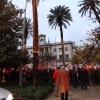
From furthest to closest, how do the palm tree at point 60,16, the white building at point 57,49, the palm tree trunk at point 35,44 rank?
the white building at point 57,49, the palm tree at point 60,16, the palm tree trunk at point 35,44

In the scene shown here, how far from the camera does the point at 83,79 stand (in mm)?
14523

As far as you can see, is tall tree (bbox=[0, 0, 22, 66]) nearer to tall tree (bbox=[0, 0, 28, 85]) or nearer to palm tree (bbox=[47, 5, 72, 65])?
tall tree (bbox=[0, 0, 28, 85])

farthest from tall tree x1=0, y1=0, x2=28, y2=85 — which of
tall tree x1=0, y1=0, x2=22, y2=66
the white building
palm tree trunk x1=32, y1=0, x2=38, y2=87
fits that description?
the white building

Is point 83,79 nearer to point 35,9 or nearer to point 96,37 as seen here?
point 96,37

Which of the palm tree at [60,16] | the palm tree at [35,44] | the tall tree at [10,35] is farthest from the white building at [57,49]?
the palm tree at [35,44]

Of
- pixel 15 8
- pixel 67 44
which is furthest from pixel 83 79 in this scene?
pixel 67 44

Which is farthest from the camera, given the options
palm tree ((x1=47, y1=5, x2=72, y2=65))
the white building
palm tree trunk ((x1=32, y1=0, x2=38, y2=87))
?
the white building

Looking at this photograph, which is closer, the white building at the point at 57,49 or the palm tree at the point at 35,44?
the palm tree at the point at 35,44

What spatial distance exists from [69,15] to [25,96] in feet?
84.0

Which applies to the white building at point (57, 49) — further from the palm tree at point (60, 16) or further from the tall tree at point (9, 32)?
the tall tree at point (9, 32)

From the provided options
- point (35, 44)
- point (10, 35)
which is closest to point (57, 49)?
point (10, 35)

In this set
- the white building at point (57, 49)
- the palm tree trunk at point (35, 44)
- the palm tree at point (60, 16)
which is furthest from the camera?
the white building at point (57, 49)

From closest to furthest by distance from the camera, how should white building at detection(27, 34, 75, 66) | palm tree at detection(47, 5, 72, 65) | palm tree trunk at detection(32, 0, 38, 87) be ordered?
Answer: palm tree trunk at detection(32, 0, 38, 87)
palm tree at detection(47, 5, 72, 65)
white building at detection(27, 34, 75, 66)

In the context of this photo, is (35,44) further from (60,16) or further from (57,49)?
(57,49)
